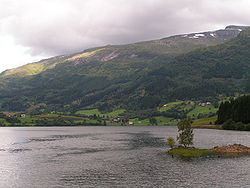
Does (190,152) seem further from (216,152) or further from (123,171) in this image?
(123,171)

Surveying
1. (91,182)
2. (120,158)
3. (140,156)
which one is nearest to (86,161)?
(120,158)

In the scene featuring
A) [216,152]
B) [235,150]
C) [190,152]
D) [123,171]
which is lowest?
[123,171]

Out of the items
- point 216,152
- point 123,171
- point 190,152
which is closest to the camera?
point 123,171

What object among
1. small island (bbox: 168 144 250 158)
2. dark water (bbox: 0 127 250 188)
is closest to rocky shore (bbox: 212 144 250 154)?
small island (bbox: 168 144 250 158)

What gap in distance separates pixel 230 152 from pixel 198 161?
22.3 meters

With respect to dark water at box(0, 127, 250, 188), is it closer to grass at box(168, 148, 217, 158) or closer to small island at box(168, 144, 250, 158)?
grass at box(168, 148, 217, 158)

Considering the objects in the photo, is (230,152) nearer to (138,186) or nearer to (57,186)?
(138,186)

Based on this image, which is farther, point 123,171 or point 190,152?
point 190,152

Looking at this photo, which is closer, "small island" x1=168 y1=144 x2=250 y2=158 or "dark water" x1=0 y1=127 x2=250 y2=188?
"dark water" x1=0 y1=127 x2=250 y2=188

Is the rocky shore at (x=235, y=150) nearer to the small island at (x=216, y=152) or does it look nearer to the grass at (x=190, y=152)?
the small island at (x=216, y=152)

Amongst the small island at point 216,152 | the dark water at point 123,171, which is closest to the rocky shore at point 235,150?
the small island at point 216,152

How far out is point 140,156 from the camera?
117m

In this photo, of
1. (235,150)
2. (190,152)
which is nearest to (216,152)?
(235,150)

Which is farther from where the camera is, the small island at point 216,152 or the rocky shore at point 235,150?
the rocky shore at point 235,150
